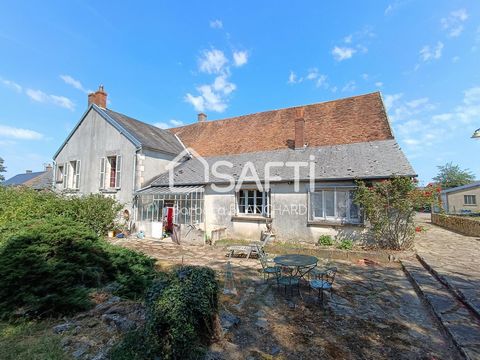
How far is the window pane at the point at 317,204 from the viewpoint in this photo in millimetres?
11528

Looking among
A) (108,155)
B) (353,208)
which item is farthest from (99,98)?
(353,208)

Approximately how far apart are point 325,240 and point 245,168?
573cm

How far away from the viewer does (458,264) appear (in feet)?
27.4

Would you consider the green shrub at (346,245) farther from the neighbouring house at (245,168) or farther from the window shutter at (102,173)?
the window shutter at (102,173)

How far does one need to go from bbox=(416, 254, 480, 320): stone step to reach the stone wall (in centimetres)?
972

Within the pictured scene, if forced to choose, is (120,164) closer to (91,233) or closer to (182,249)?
(182,249)

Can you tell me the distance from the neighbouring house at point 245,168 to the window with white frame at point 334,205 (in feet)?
0.14

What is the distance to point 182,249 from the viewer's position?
11.6 m

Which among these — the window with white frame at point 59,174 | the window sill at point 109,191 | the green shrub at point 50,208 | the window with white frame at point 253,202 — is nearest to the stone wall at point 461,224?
the window with white frame at point 253,202

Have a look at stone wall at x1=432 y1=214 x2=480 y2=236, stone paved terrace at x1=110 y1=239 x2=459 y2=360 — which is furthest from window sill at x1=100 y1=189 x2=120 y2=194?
stone wall at x1=432 y1=214 x2=480 y2=236

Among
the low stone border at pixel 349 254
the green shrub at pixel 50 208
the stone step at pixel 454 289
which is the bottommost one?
the stone step at pixel 454 289

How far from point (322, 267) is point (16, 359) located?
753cm

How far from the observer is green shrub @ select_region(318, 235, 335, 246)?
35.7 ft

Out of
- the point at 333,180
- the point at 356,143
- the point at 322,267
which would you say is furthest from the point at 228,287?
the point at 356,143
